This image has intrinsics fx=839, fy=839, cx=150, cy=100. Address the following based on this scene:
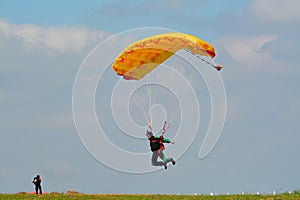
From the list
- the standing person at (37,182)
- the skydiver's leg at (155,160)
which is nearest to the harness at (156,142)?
the skydiver's leg at (155,160)

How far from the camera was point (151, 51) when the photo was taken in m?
46.6

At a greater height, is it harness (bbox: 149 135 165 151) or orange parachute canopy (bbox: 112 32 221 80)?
orange parachute canopy (bbox: 112 32 221 80)

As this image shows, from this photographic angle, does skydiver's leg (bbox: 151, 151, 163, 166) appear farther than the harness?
Yes

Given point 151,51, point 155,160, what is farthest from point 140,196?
point 151,51

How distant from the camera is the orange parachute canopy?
146ft

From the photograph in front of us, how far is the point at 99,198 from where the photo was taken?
44188 mm

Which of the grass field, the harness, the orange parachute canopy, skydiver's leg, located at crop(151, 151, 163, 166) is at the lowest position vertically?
the grass field

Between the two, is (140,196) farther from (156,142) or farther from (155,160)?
(156,142)

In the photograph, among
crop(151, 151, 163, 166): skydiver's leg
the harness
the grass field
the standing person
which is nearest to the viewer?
the grass field

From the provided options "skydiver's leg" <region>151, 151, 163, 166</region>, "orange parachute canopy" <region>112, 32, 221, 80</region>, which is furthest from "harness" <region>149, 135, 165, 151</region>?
"orange parachute canopy" <region>112, 32, 221, 80</region>

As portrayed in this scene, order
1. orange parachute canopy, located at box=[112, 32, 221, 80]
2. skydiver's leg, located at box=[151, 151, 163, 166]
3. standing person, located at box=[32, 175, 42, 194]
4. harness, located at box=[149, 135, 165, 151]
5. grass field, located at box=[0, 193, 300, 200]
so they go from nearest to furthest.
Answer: grass field, located at box=[0, 193, 300, 200], orange parachute canopy, located at box=[112, 32, 221, 80], harness, located at box=[149, 135, 165, 151], skydiver's leg, located at box=[151, 151, 163, 166], standing person, located at box=[32, 175, 42, 194]

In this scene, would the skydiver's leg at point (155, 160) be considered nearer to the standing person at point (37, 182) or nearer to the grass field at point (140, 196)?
the grass field at point (140, 196)

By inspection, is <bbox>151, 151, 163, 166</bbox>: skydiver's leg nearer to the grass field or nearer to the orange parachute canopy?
the grass field

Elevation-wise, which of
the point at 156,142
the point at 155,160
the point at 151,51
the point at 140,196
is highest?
the point at 151,51
